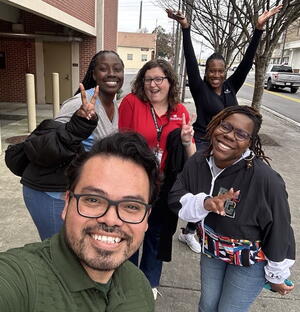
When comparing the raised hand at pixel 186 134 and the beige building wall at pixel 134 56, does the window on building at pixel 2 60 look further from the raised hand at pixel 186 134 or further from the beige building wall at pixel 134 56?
the beige building wall at pixel 134 56

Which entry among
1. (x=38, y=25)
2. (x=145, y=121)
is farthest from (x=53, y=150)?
(x=38, y=25)

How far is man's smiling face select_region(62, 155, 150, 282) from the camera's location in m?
1.17

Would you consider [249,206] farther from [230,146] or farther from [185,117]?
[185,117]

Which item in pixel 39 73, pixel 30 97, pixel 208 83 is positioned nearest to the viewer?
pixel 208 83

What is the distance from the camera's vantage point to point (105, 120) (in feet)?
7.50

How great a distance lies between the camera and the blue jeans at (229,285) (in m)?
1.88

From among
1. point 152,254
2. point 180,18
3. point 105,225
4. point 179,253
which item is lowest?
point 179,253

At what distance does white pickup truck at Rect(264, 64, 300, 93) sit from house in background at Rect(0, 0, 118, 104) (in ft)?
47.0

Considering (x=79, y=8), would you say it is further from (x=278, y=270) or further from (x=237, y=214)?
(x=278, y=270)

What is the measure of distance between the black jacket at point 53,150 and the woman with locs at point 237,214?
27.0 inches

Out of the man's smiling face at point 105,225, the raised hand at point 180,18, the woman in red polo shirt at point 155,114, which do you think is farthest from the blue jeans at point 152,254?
the raised hand at point 180,18

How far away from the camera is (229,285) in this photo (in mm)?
1942

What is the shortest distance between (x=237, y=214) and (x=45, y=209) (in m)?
1.10

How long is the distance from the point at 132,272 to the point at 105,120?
3.83ft
